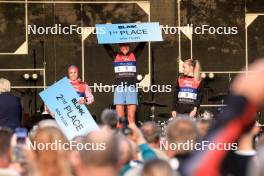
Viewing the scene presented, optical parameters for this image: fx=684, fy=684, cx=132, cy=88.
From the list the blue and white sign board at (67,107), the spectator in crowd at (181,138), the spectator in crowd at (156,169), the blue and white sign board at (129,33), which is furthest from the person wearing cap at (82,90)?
the spectator in crowd at (156,169)

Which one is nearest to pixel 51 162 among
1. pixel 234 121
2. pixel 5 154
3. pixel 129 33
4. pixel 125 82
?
pixel 5 154

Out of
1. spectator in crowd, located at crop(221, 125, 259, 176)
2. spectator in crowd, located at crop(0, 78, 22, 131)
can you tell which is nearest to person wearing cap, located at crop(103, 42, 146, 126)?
spectator in crowd, located at crop(0, 78, 22, 131)

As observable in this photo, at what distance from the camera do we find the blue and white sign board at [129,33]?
11.5 m

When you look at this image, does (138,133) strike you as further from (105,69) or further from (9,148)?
(105,69)

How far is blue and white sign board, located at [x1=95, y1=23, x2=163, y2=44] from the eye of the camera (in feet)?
37.7

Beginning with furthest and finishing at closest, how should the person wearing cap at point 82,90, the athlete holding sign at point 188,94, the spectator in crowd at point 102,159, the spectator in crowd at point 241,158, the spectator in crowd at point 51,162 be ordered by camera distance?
the person wearing cap at point 82,90 → the athlete holding sign at point 188,94 → the spectator in crowd at point 51,162 → the spectator in crowd at point 241,158 → the spectator in crowd at point 102,159

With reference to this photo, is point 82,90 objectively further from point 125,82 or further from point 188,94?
point 188,94

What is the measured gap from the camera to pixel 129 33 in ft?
38.3

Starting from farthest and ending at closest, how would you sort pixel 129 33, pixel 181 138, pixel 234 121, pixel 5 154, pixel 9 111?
pixel 129 33 → pixel 9 111 → pixel 181 138 → pixel 5 154 → pixel 234 121

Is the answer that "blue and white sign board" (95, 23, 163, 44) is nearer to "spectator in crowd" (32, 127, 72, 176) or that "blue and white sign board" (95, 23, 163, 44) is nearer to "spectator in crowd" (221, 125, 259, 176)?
"spectator in crowd" (32, 127, 72, 176)

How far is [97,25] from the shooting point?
11.7 m

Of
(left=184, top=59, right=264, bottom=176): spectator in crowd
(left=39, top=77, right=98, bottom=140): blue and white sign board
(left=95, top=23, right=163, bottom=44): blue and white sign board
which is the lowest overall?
(left=39, top=77, right=98, bottom=140): blue and white sign board

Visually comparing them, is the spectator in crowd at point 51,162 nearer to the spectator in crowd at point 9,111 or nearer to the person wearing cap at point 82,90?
the spectator in crowd at point 9,111

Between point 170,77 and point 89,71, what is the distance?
151 centimetres
